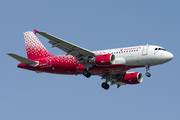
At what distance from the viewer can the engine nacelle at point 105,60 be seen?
50125mm

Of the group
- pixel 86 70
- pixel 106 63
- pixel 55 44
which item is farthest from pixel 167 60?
pixel 55 44

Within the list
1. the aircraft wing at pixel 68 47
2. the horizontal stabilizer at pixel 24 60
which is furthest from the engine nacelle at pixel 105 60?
the horizontal stabilizer at pixel 24 60

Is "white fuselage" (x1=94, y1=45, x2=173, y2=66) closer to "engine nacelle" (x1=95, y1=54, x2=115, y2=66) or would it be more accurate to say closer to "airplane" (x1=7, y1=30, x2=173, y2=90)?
"airplane" (x1=7, y1=30, x2=173, y2=90)

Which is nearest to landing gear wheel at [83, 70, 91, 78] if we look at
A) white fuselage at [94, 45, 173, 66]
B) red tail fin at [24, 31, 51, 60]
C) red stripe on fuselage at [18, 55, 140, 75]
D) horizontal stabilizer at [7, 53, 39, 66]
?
red stripe on fuselage at [18, 55, 140, 75]

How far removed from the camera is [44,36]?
48406 mm

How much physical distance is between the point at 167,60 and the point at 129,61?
5.31 metres

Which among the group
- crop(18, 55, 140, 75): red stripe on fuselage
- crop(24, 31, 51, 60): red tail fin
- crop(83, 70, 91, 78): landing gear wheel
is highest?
crop(24, 31, 51, 60): red tail fin

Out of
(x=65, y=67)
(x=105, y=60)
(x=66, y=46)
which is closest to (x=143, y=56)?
(x=105, y=60)

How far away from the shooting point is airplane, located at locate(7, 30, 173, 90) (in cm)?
5009

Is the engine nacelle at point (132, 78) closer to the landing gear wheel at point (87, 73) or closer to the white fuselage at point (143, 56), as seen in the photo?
the white fuselage at point (143, 56)

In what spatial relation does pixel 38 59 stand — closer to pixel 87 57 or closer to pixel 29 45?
pixel 29 45

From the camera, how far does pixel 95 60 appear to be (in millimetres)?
51188

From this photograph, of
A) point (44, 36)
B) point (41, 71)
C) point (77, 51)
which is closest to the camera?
point (44, 36)

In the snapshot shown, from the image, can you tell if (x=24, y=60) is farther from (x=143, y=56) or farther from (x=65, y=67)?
(x=143, y=56)
